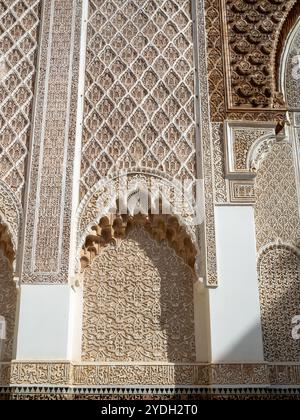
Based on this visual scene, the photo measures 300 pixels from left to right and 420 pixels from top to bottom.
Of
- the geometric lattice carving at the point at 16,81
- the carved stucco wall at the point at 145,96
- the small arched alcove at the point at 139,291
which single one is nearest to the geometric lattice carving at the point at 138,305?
the small arched alcove at the point at 139,291

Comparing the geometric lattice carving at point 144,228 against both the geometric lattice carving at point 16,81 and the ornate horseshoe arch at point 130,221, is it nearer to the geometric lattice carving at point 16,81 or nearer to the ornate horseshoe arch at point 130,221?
the ornate horseshoe arch at point 130,221

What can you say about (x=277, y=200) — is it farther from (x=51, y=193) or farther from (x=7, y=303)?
(x=7, y=303)

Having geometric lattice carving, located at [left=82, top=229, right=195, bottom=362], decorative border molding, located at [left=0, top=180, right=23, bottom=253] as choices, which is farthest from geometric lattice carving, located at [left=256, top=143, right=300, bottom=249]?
Result: decorative border molding, located at [left=0, top=180, right=23, bottom=253]

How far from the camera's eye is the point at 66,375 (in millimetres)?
3014

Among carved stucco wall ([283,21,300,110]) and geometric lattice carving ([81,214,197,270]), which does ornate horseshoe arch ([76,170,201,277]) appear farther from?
carved stucco wall ([283,21,300,110])

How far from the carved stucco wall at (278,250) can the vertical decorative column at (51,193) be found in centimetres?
125

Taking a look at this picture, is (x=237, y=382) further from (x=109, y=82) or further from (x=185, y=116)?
(x=109, y=82)

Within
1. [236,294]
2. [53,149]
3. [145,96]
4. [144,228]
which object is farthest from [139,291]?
[145,96]

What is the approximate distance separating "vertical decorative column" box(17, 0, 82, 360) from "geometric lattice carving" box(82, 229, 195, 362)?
0.79ft

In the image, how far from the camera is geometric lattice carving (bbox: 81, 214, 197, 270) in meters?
3.43

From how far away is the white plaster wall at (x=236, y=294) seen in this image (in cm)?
312

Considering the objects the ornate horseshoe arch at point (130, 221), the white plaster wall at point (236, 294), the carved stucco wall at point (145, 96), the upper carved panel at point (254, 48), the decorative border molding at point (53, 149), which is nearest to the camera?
the white plaster wall at point (236, 294)
